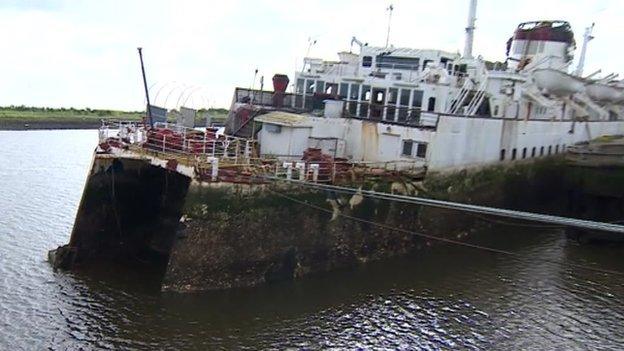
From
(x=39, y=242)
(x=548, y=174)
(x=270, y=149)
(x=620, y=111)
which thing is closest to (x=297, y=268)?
(x=270, y=149)

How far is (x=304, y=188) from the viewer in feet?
70.3

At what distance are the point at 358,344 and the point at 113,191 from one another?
1205 cm

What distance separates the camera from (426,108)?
29.2 m

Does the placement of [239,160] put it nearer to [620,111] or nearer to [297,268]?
[297,268]

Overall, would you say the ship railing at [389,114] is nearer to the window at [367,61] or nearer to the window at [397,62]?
the window at [397,62]

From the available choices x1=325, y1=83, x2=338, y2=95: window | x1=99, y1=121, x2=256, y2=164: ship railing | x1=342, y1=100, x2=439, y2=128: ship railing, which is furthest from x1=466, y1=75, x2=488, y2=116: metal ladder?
x1=99, y1=121, x2=256, y2=164: ship railing

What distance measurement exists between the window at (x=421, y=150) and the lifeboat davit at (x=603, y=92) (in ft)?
75.4

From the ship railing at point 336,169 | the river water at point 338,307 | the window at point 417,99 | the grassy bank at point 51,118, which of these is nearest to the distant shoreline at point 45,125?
the grassy bank at point 51,118

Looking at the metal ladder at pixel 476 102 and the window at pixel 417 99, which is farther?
the metal ladder at pixel 476 102

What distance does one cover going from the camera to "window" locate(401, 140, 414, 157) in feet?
85.4

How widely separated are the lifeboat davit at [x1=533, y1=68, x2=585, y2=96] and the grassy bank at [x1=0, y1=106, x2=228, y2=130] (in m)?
43.2

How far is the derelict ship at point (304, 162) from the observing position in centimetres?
1955

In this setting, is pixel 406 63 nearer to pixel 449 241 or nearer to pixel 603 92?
pixel 449 241

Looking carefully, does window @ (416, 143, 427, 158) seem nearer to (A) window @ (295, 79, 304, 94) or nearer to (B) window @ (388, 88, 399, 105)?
(B) window @ (388, 88, 399, 105)
